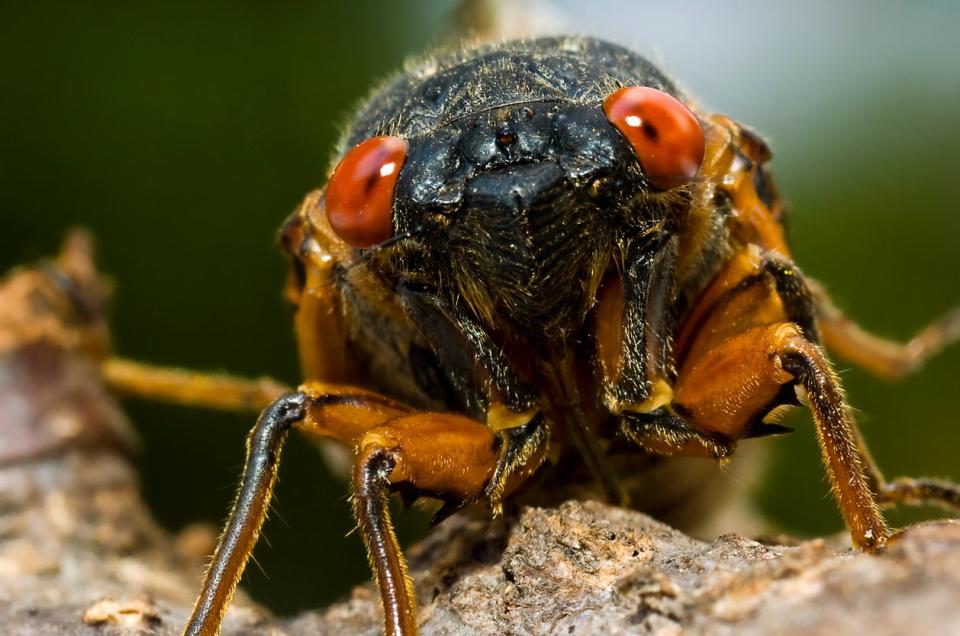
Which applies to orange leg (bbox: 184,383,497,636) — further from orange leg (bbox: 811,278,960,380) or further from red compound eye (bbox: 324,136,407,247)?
orange leg (bbox: 811,278,960,380)

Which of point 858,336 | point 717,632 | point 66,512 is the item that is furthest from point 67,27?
point 717,632

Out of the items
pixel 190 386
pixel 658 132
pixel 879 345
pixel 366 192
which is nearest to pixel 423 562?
pixel 366 192

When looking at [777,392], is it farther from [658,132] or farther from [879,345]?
[879,345]

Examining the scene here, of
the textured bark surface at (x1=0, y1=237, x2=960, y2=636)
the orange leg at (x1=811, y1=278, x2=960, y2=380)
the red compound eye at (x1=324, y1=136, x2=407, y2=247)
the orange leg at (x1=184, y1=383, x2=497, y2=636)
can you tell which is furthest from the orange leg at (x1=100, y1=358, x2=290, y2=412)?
→ the orange leg at (x1=811, y1=278, x2=960, y2=380)

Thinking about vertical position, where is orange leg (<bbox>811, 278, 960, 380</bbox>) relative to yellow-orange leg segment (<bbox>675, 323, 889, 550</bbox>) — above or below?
above

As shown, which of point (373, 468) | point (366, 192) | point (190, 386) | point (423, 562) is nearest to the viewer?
point (373, 468)

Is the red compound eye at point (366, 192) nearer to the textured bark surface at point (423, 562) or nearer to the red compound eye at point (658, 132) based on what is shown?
the red compound eye at point (658, 132)

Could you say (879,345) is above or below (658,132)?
above
